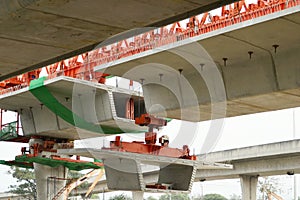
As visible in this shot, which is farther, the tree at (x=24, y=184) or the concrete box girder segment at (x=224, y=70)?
the tree at (x=24, y=184)

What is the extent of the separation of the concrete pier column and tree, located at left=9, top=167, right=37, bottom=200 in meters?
73.9

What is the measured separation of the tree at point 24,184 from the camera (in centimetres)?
12569

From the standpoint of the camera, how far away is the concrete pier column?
50062mm

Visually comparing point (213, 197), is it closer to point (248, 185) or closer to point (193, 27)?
point (248, 185)

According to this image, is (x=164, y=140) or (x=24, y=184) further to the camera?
(x=24, y=184)

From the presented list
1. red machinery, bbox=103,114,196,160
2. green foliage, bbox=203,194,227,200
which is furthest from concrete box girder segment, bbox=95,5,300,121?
green foliage, bbox=203,194,227,200

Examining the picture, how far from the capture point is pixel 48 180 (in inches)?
1994

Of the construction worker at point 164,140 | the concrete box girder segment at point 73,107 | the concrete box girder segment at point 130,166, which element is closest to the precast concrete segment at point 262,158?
the concrete box girder segment at point 130,166

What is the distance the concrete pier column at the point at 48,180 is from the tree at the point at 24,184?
73902 mm

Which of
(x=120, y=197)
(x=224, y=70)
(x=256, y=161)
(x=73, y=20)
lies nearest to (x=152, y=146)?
(x=256, y=161)

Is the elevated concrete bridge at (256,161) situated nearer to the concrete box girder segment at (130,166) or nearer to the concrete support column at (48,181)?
the concrete box girder segment at (130,166)

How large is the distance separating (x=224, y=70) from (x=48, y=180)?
87.4ft

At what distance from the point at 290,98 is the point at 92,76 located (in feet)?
49.5

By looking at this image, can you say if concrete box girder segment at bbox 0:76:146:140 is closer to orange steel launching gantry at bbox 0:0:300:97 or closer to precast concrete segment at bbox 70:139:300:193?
orange steel launching gantry at bbox 0:0:300:97
